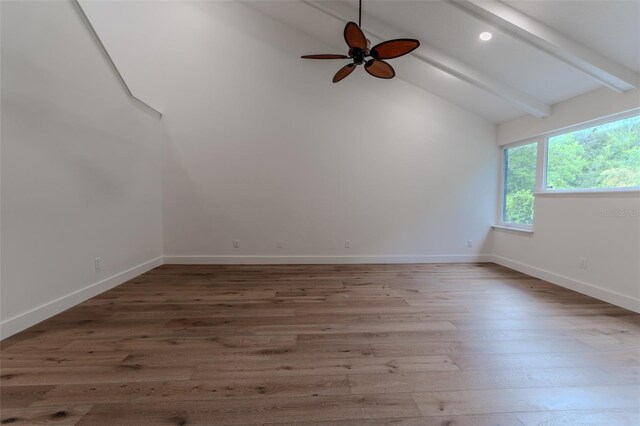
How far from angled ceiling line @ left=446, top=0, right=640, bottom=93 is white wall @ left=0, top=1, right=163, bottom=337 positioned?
3.80m

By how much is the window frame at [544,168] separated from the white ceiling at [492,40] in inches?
16.0

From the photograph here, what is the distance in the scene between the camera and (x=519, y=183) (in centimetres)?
416

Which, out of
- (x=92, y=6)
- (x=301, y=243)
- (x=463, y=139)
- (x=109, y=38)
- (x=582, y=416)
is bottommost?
(x=582, y=416)

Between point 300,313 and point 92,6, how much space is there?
4926mm

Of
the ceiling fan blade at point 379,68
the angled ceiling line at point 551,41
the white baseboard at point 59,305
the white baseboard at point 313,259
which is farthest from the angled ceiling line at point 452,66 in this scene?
the white baseboard at point 59,305

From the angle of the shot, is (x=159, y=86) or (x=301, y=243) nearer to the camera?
(x=159, y=86)

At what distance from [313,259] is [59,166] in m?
3.24

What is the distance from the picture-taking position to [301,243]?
4293 mm

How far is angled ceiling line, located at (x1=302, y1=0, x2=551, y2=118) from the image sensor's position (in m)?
3.25

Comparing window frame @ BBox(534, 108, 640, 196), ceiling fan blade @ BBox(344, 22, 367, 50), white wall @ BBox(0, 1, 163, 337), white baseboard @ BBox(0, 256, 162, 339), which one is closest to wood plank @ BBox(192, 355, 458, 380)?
white baseboard @ BBox(0, 256, 162, 339)

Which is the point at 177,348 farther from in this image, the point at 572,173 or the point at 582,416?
the point at 572,173

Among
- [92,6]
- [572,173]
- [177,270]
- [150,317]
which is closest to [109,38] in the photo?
[92,6]

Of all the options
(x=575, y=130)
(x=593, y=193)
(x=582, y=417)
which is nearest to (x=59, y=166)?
(x=582, y=417)

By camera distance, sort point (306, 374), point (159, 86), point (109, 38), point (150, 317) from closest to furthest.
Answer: point (306, 374), point (150, 317), point (109, 38), point (159, 86)
